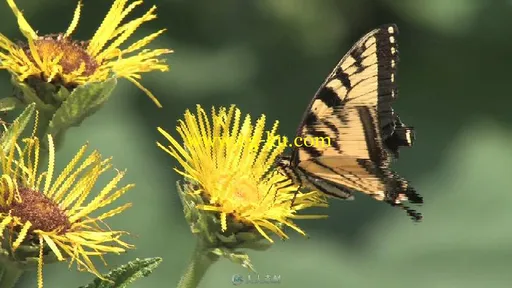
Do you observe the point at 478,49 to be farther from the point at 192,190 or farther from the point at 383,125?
the point at 192,190

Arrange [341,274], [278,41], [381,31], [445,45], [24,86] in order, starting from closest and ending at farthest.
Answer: [24,86]
[381,31]
[341,274]
[278,41]
[445,45]

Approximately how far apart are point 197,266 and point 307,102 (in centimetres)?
194

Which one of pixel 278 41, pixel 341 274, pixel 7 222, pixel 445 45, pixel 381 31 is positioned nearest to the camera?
pixel 7 222

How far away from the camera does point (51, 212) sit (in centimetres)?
101

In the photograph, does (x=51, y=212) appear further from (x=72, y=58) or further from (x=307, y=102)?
(x=307, y=102)

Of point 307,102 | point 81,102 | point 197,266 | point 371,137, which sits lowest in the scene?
point 307,102

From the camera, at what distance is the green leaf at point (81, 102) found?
1.11m

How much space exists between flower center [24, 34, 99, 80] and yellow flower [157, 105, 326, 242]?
0.48ft

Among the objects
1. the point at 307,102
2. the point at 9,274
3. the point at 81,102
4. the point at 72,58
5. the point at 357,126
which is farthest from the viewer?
the point at 307,102

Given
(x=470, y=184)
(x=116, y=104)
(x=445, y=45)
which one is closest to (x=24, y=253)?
(x=116, y=104)

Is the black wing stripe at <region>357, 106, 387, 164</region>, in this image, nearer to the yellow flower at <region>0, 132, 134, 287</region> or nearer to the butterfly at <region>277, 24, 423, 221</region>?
the butterfly at <region>277, 24, 423, 221</region>

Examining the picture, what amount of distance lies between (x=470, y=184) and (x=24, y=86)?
210cm

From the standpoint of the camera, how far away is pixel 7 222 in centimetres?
94

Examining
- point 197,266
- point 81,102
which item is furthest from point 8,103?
point 197,266
